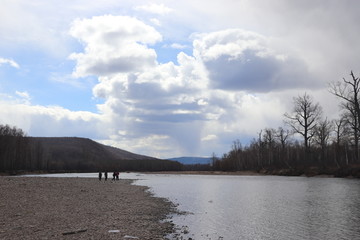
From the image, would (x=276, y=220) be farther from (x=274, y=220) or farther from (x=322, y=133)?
(x=322, y=133)

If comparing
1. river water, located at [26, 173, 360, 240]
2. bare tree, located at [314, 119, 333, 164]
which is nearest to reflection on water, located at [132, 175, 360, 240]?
river water, located at [26, 173, 360, 240]

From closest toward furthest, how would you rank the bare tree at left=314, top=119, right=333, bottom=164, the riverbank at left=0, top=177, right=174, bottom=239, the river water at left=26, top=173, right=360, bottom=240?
the riverbank at left=0, top=177, right=174, bottom=239, the river water at left=26, top=173, right=360, bottom=240, the bare tree at left=314, top=119, right=333, bottom=164

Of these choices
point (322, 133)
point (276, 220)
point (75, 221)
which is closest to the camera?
point (75, 221)

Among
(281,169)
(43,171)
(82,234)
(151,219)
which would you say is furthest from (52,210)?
(43,171)

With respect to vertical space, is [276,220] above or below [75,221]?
below

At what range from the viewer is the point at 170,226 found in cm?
1995

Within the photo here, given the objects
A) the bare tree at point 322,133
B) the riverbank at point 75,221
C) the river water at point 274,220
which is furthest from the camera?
the bare tree at point 322,133

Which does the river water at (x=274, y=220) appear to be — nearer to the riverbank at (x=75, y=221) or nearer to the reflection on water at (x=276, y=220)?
the reflection on water at (x=276, y=220)

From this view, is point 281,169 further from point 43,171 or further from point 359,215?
point 43,171

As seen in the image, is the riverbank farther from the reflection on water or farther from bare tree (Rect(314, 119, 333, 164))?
bare tree (Rect(314, 119, 333, 164))

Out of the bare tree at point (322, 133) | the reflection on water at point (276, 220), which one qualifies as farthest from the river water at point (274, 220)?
the bare tree at point (322, 133)

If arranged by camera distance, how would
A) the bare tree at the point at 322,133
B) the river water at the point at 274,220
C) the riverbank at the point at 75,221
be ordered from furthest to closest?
the bare tree at the point at 322,133, the river water at the point at 274,220, the riverbank at the point at 75,221

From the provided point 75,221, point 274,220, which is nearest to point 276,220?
point 274,220

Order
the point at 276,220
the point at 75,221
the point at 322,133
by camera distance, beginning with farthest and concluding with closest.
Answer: the point at 322,133 < the point at 276,220 < the point at 75,221
